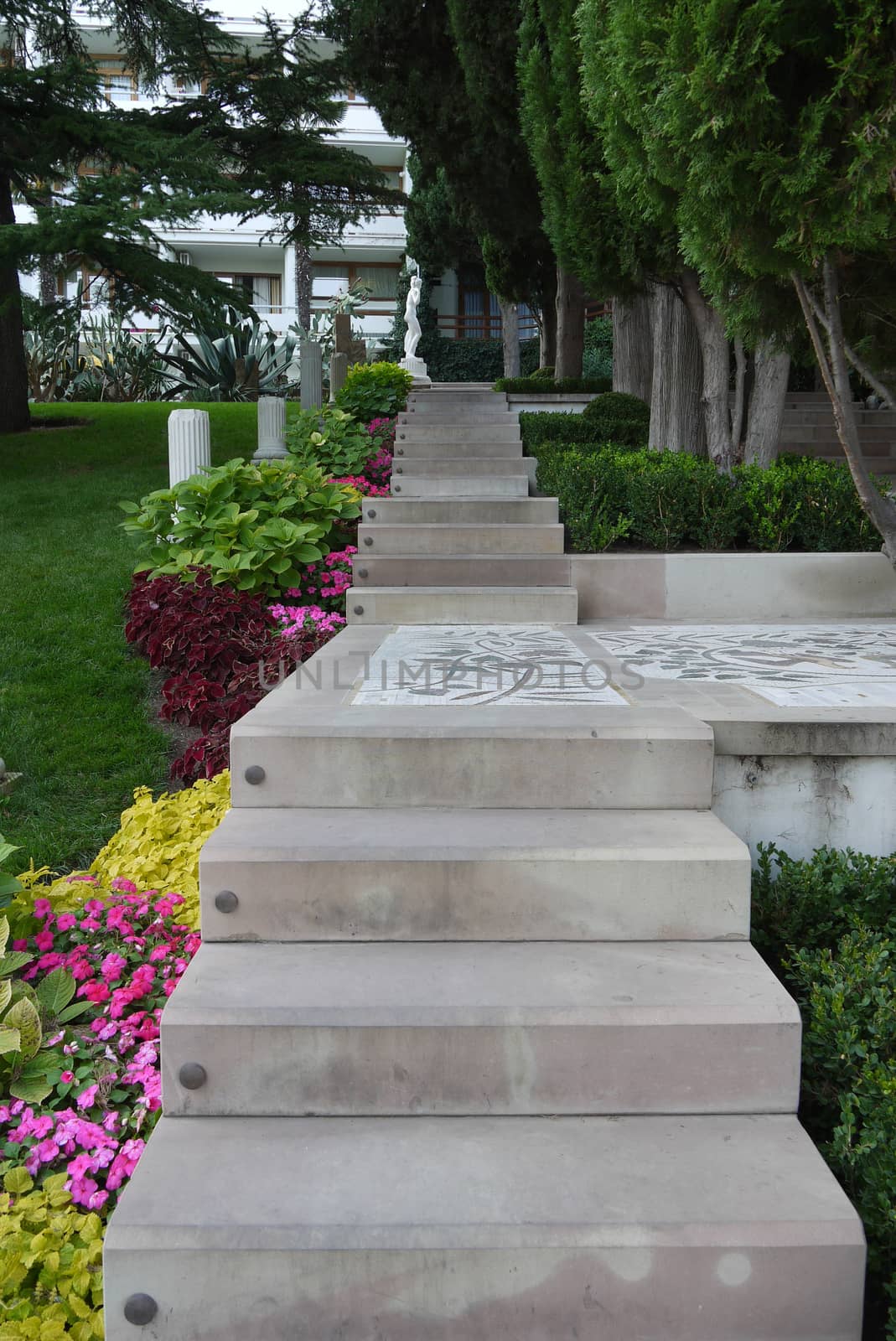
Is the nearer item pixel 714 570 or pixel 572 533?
pixel 714 570

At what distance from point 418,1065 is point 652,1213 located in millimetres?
566

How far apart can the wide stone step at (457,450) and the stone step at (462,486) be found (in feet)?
2.19

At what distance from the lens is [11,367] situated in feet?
39.6

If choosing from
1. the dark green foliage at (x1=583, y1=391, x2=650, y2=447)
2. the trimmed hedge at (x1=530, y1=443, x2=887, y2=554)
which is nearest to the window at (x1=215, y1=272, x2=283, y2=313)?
the dark green foliage at (x1=583, y1=391, x2=650, y2=447)

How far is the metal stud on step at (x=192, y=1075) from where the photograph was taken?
2080 millimetres

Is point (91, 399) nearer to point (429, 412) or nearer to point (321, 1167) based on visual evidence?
point (429, 412)

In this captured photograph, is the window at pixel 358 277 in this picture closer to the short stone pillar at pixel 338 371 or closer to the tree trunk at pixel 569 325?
the tree trunk at pixel 569 325

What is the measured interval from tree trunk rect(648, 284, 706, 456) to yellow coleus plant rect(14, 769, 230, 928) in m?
5.32

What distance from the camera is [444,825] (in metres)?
2.65

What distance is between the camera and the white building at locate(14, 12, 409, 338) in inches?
1102

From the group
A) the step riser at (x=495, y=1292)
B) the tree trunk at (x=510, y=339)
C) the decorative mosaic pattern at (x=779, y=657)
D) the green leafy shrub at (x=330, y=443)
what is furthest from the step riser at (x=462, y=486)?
the tree trunk at (x=510, y=339)

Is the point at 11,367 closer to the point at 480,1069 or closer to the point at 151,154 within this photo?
the point at 151,154

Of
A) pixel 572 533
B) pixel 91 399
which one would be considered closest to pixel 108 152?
pixel 572 533

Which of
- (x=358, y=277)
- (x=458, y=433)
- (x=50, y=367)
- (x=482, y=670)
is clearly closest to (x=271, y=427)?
(x=458, y=433)
